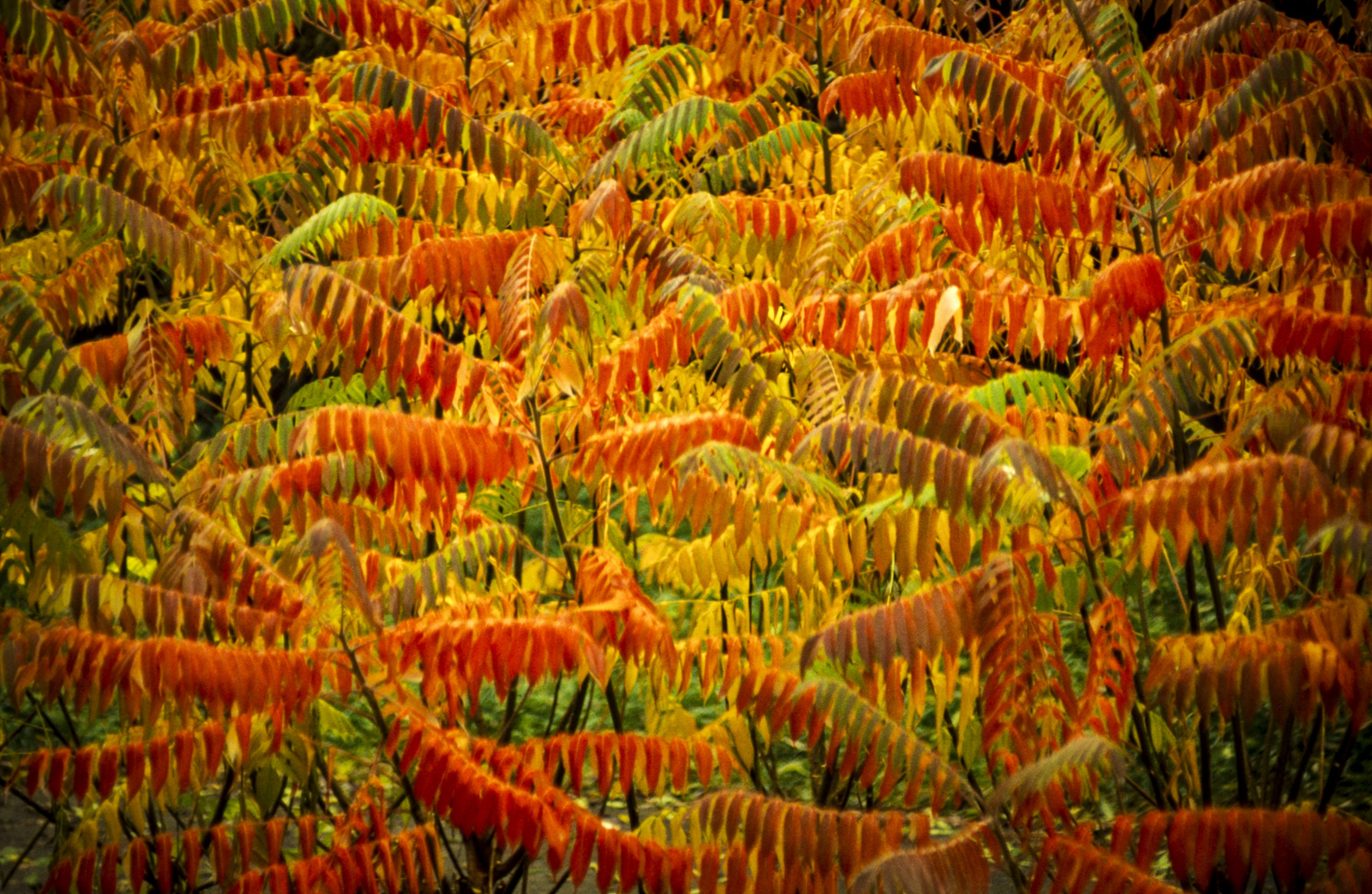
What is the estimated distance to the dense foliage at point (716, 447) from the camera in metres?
2.74

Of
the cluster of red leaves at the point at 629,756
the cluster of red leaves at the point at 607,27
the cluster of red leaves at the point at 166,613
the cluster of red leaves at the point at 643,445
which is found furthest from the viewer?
the cluster of red leaves at the point at 607,27

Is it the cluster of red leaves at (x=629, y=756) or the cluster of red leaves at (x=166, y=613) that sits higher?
the cluster of red leaves at (x=166, y=613)

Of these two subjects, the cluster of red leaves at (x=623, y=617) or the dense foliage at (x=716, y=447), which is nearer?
the dense foliage at (x=716, y=447)

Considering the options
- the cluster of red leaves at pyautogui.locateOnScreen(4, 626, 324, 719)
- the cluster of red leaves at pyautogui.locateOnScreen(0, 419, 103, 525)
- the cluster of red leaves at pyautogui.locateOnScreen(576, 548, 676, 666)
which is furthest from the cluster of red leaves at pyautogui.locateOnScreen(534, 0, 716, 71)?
the cluster of red leaves at pyautogui.locateOnScreen(4, 626, 324, 719)

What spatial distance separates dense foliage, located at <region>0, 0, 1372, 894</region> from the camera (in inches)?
108

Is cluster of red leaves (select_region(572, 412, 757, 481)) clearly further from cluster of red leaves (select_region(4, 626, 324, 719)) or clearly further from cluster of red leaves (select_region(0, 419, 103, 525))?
cluster of red leaves (select_region(0, 419, 103, 525))

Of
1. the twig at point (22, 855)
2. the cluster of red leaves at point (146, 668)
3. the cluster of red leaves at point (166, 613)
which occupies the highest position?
the cluster of red leaves at point (166, 613)

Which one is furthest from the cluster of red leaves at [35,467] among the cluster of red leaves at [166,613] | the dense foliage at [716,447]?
the cluster of red leaves at [166,613]

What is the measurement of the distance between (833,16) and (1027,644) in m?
2.90

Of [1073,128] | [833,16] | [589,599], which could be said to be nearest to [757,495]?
[589,599]

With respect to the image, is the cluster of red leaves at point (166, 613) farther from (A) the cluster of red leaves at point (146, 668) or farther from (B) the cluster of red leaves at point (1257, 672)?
(B) the cluster of red leaves at point (1257, 672)

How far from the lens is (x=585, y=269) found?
379 cm

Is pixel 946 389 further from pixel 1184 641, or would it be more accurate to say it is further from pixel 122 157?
pixel 122 157

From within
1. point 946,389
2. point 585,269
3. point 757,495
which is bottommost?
point 757,495
